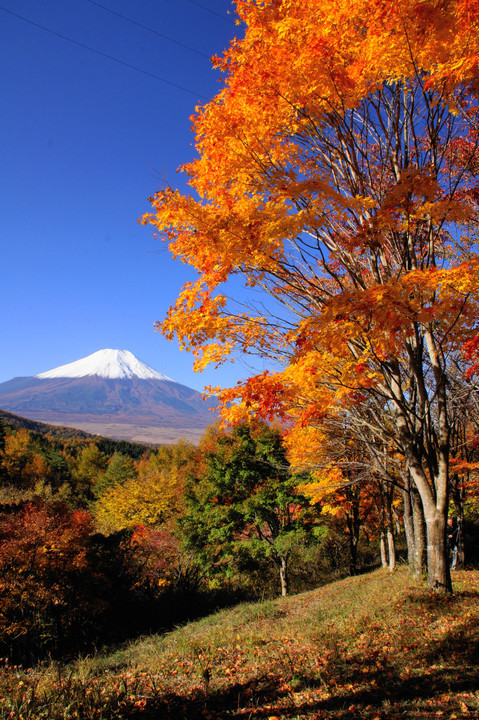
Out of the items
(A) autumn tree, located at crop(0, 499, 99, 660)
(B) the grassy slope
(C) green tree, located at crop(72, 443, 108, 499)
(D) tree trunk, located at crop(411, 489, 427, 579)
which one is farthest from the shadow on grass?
(C) green tree, located at crop(72, 443, 108, 499)

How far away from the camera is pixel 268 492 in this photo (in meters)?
19.6

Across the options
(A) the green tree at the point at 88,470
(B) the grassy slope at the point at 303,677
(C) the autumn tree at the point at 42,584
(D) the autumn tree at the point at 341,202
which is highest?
(D) the autumn tree at the point at 341,202

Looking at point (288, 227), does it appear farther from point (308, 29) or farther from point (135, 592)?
point (135, 592)

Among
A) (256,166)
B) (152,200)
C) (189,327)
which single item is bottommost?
(189,327)

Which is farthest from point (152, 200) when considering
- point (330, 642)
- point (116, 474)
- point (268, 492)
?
point (116, 474)

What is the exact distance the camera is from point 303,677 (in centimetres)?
431

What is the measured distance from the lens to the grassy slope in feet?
11.3

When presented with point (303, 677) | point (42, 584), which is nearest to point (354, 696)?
point (303, 677)

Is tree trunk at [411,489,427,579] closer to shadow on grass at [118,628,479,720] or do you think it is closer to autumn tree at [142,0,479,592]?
autumn tree at [142,0,479,592]

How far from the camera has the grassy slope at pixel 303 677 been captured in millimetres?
3443

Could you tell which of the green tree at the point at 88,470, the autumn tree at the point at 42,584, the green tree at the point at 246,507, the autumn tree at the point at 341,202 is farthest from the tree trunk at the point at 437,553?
the green tree at the point at 88,470

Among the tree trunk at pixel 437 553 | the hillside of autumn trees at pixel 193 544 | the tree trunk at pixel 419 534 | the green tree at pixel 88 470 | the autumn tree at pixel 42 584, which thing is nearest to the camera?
the tree trunk at pixel 437 553

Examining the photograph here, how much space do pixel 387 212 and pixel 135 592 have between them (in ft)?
46.0

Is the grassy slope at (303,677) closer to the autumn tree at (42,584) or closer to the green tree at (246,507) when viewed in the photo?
the autumn tree at (42,584)
